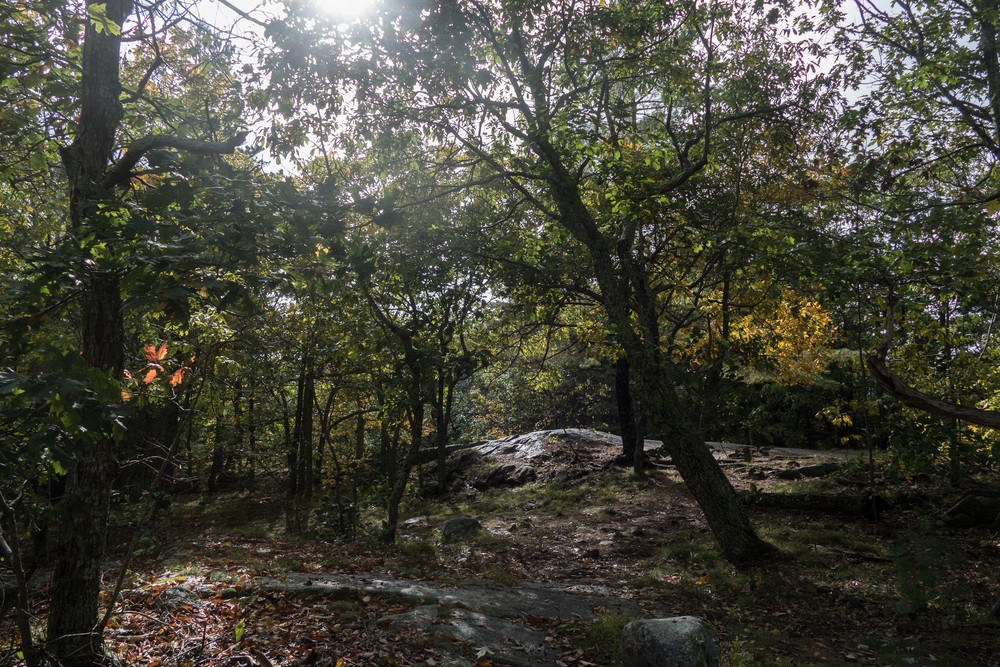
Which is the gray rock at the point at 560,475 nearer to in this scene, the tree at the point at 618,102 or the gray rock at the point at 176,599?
the tree at the point at 618,102

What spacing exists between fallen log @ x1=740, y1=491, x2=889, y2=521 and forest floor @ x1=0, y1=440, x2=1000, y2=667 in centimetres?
23

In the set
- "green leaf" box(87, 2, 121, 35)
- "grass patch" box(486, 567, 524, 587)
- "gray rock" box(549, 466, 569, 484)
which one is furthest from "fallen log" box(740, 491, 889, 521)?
"green leaf" box(87, 2, 121, 35)

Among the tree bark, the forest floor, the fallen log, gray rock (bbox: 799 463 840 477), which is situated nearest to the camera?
the tree bark

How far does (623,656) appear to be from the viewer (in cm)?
515

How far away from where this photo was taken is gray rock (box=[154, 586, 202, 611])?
5.79m

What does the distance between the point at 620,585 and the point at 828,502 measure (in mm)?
6004

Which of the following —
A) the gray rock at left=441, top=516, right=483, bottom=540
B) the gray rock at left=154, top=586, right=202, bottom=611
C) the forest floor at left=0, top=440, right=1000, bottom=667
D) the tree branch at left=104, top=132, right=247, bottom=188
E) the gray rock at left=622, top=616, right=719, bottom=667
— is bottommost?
the gray rock at left=441, top=516, right=483, bottom=540

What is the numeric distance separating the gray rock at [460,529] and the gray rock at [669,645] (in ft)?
26.1

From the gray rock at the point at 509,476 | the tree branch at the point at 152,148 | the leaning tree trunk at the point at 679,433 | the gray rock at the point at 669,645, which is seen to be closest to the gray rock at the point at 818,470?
the leaning tree trunk at the point at 679,433

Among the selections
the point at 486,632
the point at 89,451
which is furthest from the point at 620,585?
the point at 89,451

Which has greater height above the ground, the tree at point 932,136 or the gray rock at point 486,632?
the tree at point 932,136

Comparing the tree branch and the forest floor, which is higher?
the tree branch

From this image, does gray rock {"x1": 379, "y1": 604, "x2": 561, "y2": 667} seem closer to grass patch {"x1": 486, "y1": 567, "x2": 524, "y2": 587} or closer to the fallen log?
grass patch {"x1": 486, "y1": 567, "x2": 524, "y2": 587}

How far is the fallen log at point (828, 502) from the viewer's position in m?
11.2
